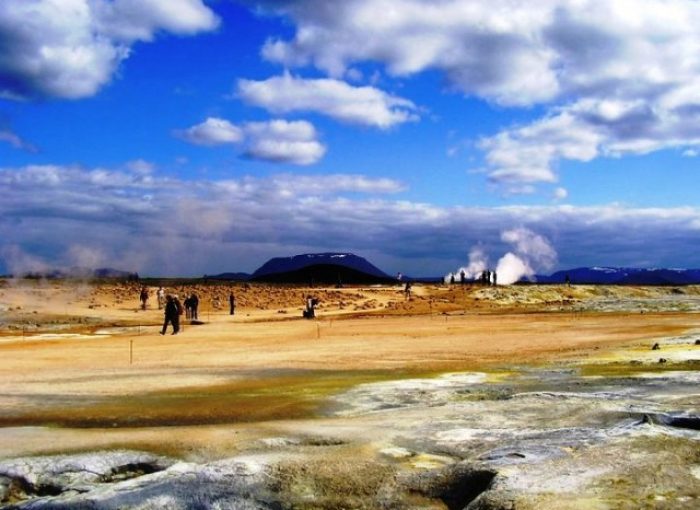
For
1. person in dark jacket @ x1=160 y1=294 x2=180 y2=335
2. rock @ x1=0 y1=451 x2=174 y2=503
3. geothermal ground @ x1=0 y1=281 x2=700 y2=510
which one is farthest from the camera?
person in dark jacket @ x1=160 y1=294 x2=180 y2=335

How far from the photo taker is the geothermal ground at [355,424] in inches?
341

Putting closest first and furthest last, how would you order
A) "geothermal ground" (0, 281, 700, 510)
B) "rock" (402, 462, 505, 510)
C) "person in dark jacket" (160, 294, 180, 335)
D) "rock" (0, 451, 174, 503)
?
"rock" (402, 462, 505, 510) → "geothermal ground" (0, 281, 700, 510) → "rock" (0, 451, 174, 503) → "person in dark jacket" (160, 294, 180, 335)

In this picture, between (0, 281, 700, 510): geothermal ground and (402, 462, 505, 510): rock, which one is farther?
(0, 281, 700, 510): geothermal ground

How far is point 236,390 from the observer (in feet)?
56.5

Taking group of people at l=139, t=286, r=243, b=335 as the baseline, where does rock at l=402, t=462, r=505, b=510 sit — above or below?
below

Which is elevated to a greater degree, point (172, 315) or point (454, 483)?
point (172, 315)

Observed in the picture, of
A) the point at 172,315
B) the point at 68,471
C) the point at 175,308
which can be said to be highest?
the point at 175,308

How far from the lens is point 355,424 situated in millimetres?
12289

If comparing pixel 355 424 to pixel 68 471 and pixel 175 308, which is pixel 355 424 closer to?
pixel 68 471

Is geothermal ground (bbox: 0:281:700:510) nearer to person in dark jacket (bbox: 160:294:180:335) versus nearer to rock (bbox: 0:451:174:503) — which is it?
rock (bbox: 0:451:174:503)

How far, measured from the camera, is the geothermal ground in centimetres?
867

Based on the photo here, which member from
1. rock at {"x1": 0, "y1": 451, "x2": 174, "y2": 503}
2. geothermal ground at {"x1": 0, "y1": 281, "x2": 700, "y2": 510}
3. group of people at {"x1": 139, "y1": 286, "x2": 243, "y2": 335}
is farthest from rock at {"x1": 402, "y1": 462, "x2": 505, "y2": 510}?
group of people at {"x1": 139, "y1": 286, "x2": 243, "y2": 335}

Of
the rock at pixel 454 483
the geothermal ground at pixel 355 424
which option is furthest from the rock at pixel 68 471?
the rock at pixel 454 483

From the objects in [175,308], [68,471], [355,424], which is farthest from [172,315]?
[68,471]
